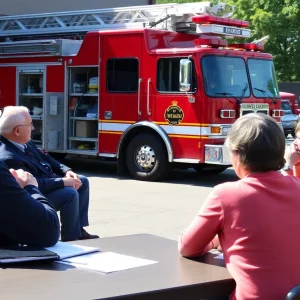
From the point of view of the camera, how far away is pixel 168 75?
12250mm

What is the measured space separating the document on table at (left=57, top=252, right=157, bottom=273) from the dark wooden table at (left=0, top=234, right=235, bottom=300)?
4 cm

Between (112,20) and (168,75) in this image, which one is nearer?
(168,75)

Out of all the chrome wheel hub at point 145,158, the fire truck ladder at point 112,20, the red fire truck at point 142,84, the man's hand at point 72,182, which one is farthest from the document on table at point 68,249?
the fire truck ladder at point 112,20

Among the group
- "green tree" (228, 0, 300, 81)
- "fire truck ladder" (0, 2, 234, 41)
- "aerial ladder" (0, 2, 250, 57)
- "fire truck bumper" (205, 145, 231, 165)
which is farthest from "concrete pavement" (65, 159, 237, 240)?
"green tree" (228, 0, 300, 81)

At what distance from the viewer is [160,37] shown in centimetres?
1262

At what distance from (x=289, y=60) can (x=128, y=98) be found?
74.1 ft

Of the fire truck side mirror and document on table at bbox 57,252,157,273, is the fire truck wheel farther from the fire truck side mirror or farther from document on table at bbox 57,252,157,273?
document on table at bbox 57,252,157,273

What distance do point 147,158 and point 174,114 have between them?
96 centimetres

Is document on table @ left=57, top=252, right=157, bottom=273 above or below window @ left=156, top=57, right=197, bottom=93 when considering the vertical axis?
below

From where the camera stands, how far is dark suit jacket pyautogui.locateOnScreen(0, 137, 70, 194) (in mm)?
5445

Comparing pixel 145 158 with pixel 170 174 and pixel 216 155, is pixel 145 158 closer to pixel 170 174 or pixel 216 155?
pixel 170 174

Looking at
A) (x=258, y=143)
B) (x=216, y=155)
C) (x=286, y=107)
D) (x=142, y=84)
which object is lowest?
(x=216, y=155)

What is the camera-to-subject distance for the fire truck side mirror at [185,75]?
11.7 metres

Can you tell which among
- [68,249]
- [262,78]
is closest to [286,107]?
[262,78]
